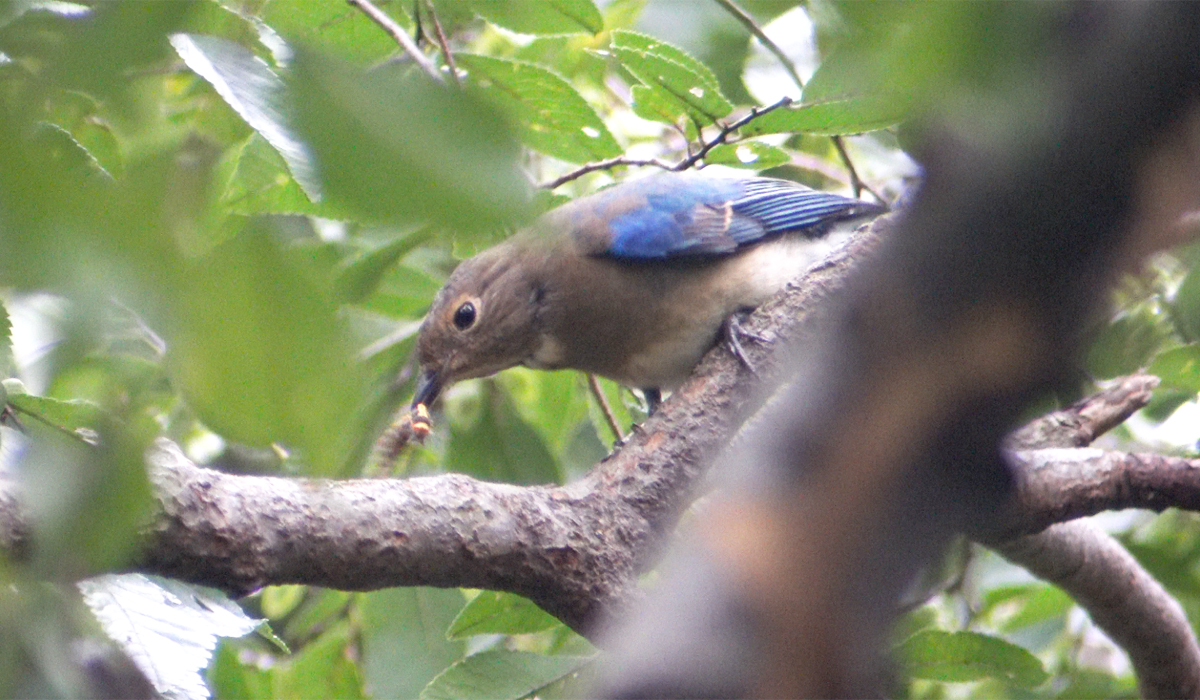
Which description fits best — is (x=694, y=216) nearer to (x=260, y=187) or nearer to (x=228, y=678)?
(x=260, y=187)

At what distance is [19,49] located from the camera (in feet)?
2.37

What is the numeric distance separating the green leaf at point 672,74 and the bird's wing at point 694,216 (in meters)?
1.38

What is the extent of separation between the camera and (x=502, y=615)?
3250mm

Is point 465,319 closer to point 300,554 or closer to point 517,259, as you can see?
point 517,259

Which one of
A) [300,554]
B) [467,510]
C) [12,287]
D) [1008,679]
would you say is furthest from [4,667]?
[1008,679]

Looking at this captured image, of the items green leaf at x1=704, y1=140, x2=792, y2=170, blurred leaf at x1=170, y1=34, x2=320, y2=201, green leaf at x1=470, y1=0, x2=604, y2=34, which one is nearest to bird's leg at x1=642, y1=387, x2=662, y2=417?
green leaf at x1=704, y1=140, x2=792, y2=170

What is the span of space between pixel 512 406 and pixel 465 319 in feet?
1.31

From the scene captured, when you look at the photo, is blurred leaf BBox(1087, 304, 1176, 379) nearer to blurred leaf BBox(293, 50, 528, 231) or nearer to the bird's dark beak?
blurred leaf BBox(293, 50, 528, 231)

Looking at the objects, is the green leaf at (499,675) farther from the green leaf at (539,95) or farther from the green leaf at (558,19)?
the green leaf at (558,19)

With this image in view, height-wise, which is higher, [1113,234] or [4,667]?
[1113,234]

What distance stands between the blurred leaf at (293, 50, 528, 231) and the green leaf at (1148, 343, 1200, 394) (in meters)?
3.01

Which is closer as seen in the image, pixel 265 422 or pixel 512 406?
pixel 265 422

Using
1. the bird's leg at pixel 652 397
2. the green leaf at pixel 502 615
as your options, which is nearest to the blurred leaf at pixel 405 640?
the green leaf at pixel 502 615

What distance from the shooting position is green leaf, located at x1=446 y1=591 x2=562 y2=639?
10.6ft
